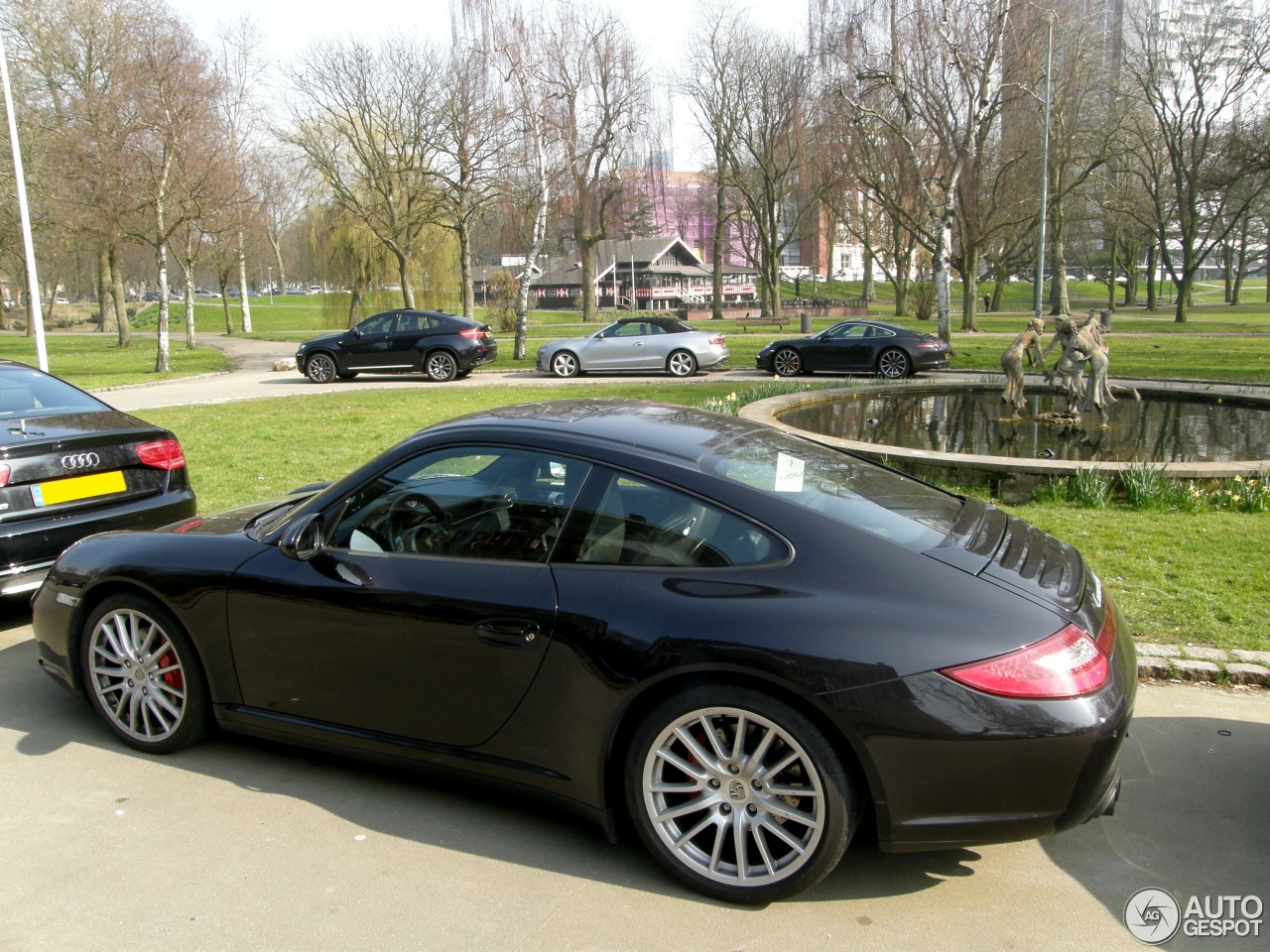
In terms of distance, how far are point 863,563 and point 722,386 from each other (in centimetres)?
1642

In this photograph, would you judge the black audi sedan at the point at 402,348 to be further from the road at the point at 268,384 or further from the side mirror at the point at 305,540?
the side mirror at the point at 305,540

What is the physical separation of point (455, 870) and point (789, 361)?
20.1 metres

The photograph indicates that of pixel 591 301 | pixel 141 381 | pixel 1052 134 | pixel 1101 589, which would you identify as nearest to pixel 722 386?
pixel 141 381

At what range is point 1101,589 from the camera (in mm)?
3402

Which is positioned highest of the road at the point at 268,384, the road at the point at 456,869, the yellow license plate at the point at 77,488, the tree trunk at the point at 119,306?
the tree trunk at the point at 119,306

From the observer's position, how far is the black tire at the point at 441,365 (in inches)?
901

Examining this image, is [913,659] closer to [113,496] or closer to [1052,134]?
[113,496]

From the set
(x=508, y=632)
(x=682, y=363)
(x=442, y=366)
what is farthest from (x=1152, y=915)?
(x=442, y=366)

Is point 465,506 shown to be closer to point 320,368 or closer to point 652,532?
point 652,532

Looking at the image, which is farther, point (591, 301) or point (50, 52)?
point (591, 301)

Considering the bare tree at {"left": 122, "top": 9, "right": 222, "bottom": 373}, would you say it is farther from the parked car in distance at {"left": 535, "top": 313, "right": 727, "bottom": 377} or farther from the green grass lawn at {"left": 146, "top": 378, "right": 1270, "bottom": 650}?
the parked car in distance at {"left": 535, "top": 313, "right": 727, "bottom": 377}

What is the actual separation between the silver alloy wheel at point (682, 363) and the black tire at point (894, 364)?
4.34 meters

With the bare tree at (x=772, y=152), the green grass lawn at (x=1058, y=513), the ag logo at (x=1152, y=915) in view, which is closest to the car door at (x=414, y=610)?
the ag logo at (x=1152, y=915)

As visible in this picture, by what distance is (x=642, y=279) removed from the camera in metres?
92.6
